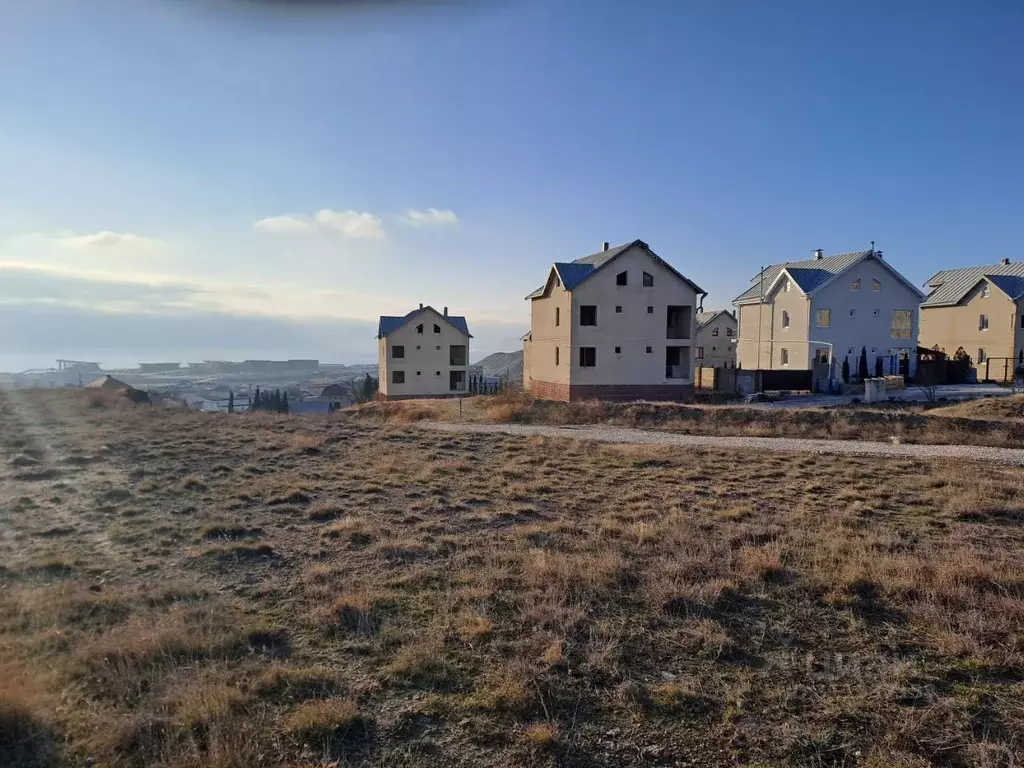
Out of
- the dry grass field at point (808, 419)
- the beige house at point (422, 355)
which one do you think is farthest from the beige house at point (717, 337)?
the dry grass field at point (808, 419)

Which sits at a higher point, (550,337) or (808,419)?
(550,337)

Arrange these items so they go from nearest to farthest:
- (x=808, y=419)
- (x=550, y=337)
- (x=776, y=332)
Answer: (x=808, y=419) → (x=550, y=337) → (x=776, y=332)

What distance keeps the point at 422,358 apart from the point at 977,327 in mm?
44590

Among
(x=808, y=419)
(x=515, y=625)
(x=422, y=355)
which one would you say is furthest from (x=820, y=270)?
(x=515, y=625)

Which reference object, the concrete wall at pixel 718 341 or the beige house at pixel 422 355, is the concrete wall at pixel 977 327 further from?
the beige house at pixel 422 355

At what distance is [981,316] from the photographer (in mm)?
44406

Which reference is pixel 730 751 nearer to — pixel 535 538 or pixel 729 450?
pixel 535 538

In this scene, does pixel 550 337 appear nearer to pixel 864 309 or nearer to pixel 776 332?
pixel 776 332

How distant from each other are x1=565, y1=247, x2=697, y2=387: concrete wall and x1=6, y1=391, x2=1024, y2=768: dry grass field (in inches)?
921

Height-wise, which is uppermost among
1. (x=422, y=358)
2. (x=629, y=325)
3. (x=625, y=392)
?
(x=629, y=325)

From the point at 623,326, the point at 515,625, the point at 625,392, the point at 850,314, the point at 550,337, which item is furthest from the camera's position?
the point at 850,314

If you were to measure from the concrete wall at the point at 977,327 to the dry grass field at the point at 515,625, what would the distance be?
40439 mm

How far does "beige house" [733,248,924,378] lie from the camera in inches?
1554

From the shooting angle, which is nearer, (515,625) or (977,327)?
(515,625)
